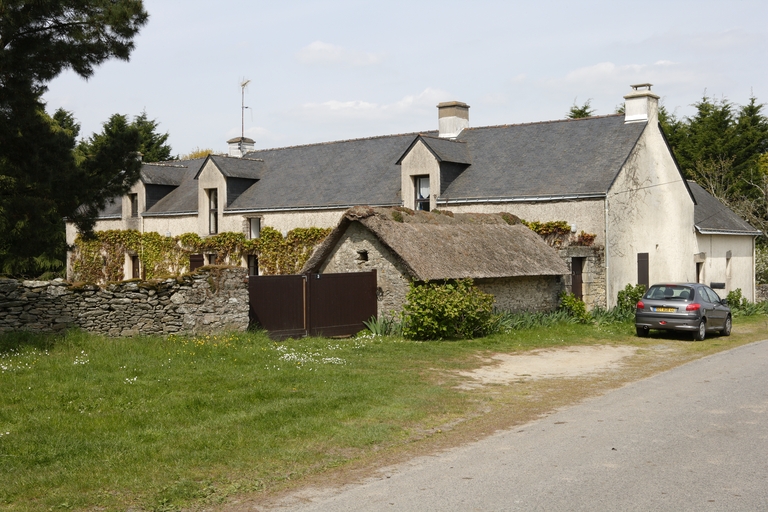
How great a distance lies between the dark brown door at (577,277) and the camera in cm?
2412

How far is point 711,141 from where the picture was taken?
46.2m

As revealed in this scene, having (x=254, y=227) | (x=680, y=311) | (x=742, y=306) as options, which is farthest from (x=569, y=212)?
(x=254, y=227)

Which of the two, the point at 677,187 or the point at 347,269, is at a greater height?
the point at 677,187

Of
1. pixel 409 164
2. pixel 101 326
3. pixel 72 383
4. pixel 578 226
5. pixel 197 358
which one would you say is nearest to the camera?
pixel 72 383

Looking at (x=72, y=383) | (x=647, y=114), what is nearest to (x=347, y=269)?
(x=72, y=383)

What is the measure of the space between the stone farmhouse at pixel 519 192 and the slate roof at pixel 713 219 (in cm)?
10

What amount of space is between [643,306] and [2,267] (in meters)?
29.5

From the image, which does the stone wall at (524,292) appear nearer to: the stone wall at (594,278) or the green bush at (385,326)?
the stone wall at (594,278)

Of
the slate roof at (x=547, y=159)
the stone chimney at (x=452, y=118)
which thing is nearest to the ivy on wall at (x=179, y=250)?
the slate roof at (x=547, y=159)

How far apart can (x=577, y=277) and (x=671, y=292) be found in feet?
13.1

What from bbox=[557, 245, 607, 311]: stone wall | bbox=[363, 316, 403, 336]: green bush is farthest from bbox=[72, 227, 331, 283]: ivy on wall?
bbox=[557, 245, 607, 311]: stone wall

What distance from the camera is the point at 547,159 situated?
26.6 meters

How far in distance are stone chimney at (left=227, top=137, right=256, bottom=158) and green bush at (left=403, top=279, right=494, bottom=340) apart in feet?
70.0

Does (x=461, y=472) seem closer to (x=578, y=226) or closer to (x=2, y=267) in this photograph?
(x=578, y=226)
